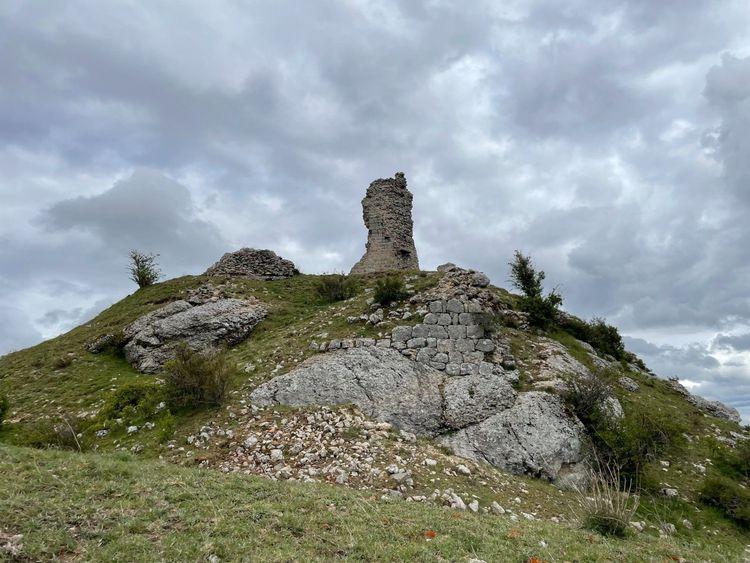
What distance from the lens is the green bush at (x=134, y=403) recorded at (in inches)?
571

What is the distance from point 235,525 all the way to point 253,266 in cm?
2529

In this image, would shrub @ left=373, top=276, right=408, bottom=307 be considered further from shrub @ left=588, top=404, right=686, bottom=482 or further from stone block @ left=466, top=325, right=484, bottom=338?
shrub @ left=588, top=404, right=686, bottom=482

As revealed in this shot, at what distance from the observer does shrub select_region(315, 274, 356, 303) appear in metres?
25.4

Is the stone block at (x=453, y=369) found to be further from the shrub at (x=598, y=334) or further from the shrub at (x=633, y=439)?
the shrub at (x=598, y=334)

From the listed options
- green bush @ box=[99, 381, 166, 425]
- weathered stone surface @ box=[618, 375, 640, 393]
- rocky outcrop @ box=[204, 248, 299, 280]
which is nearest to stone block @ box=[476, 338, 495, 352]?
weathered stone surface @ box=[618, 375, 640, 393]

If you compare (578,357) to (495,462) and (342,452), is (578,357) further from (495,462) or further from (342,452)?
(342,452)

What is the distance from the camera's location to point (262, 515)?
700 centimetres

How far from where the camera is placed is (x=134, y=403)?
15156 millimetres

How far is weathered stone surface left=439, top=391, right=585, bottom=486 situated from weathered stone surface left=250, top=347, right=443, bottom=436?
50.9 inches

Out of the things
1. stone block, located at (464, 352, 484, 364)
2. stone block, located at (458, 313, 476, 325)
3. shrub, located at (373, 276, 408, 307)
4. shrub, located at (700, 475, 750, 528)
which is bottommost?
shrub, located at (700, 475, 750, 528)

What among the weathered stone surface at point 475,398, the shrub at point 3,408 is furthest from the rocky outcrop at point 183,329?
the weathered stone surface at point 475,398

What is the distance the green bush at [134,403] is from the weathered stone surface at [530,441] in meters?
9.69

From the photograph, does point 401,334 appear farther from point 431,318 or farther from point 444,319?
point 444,319

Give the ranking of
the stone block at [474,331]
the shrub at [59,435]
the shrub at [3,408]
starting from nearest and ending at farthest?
1. the shrub at [59,435]
2. the shrub at [3,408]
3. the stone block at [474,331]
